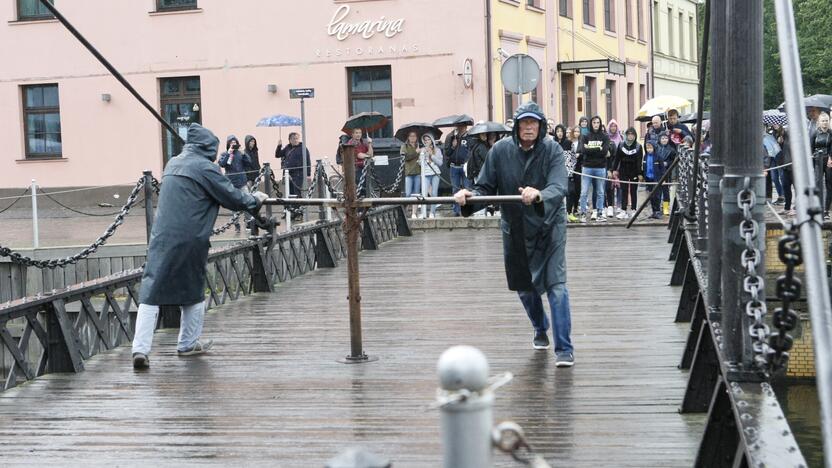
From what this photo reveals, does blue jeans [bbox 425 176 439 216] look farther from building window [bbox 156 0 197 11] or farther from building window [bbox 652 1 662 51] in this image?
building window [bbox 652 1 662 51]

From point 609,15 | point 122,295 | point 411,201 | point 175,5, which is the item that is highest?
point 609,15

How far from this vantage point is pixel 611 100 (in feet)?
137

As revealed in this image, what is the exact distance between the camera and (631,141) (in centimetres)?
2248

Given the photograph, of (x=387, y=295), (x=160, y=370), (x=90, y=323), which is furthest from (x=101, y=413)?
(x=387, y=295)

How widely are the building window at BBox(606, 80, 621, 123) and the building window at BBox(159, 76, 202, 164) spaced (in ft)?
46.7

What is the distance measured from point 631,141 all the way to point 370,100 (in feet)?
30.1

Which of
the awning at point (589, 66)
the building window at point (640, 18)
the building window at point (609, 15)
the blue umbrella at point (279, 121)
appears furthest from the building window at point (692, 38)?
the blue umbrella at point (279, 121)

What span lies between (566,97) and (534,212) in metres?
28.3

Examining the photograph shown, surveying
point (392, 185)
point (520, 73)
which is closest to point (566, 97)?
point (392, 185)

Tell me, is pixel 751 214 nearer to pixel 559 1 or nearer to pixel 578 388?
pixel 578 388

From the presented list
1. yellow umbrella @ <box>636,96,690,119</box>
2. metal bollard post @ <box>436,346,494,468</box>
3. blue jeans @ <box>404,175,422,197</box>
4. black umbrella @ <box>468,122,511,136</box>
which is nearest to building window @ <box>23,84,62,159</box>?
blue jeans @ <box>404,175,422,197</box>

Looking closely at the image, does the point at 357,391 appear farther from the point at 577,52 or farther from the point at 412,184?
the point at 577,52

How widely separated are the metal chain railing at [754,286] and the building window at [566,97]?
1209 inches

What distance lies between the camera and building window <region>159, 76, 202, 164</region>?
31609mm
